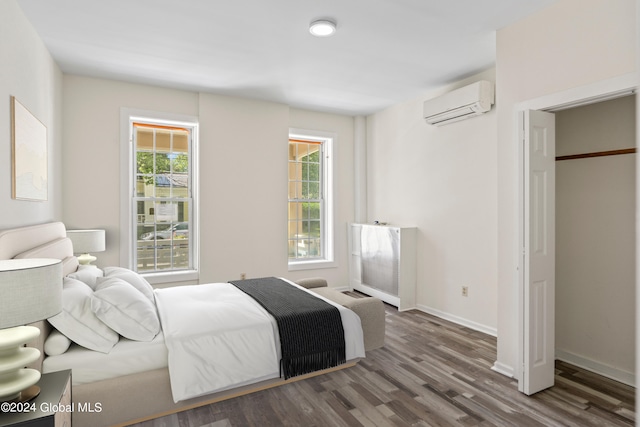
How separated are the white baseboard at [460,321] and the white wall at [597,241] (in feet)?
2.02

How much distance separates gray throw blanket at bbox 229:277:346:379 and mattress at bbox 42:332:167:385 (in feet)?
2.59

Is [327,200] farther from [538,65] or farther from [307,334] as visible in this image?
[538,65]

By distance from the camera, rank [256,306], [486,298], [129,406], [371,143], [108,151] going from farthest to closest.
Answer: [371,143] → [108,151] → [486,298] → [256,306] → [129,406]

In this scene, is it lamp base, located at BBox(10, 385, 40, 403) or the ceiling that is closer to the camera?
lamp base, located at BBox(10, 385, 40, 403)

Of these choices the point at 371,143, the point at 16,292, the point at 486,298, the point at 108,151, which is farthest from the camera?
the point at 371,143

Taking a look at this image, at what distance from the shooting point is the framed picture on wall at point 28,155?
7.69 ft

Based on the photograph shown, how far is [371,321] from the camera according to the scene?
9.84 ft

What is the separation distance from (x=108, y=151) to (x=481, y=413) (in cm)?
430

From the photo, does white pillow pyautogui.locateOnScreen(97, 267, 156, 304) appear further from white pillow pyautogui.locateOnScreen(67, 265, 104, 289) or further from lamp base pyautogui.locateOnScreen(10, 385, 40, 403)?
lamp base pyautogui.locateOnScreen(10, 385, 40, 403)

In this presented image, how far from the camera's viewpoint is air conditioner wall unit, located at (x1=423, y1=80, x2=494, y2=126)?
11.7 ft

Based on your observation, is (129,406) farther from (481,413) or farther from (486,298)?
(486,298)

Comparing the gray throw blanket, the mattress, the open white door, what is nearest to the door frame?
the open white door

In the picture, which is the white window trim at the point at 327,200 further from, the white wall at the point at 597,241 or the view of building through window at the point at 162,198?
the white wall at the point at 597,241

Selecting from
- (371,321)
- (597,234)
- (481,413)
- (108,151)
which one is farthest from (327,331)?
(108,151)
